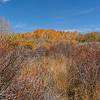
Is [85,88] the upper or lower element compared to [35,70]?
lower

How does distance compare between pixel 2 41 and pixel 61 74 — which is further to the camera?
pixel 61 74

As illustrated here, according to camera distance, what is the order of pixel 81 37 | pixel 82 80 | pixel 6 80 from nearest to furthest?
pixel 6 80, pixel 82 80, pixel 81 37

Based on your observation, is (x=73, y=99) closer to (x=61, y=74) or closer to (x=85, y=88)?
(x=85, y=88)

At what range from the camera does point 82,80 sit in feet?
31.0

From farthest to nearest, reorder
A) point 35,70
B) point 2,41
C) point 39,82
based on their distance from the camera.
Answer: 1. point 35,70
2. point 2,41
3. point 39,82

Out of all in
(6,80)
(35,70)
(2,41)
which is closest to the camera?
(6,80)

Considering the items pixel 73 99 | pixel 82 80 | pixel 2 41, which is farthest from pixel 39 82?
pixel 82 80

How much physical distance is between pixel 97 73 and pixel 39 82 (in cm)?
339

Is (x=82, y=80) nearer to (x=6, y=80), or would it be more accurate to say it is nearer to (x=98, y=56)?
(x=98, y=56)

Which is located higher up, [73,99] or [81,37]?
[81,37]

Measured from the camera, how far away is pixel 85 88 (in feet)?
30.2

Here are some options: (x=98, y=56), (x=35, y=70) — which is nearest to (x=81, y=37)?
(x=98, y=56)

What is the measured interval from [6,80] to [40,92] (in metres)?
0.74

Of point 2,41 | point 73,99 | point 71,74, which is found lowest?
point 73,99
